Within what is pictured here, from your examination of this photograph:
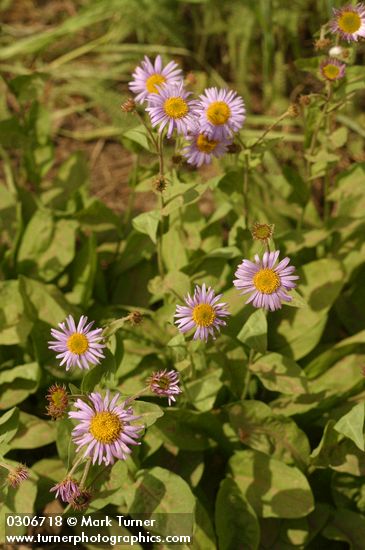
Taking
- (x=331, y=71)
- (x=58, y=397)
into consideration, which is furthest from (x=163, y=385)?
(x=331, y=71)

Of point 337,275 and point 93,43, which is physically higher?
point 93,43

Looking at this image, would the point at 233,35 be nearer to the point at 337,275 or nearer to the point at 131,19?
the point at 131,19

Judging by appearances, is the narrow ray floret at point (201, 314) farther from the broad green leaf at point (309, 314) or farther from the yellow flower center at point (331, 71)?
the yellow flower center at point (331, 71)

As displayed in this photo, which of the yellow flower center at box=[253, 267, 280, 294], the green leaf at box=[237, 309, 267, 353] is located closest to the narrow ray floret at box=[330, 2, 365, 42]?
the yellow flower center at box=[253, 267, 280, 294]

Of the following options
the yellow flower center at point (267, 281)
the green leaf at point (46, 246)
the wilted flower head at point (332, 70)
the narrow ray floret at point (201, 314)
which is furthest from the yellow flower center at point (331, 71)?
the green leaf at point (46, 246)

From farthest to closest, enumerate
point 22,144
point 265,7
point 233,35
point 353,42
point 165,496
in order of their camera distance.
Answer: point 233,35 → point 265,7 → point 22,144 → point 353,42 → point 165,496

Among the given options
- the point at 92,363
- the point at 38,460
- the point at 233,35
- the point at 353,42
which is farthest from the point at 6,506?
the point at 233,35

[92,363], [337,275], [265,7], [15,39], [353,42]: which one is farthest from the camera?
[15,39]
